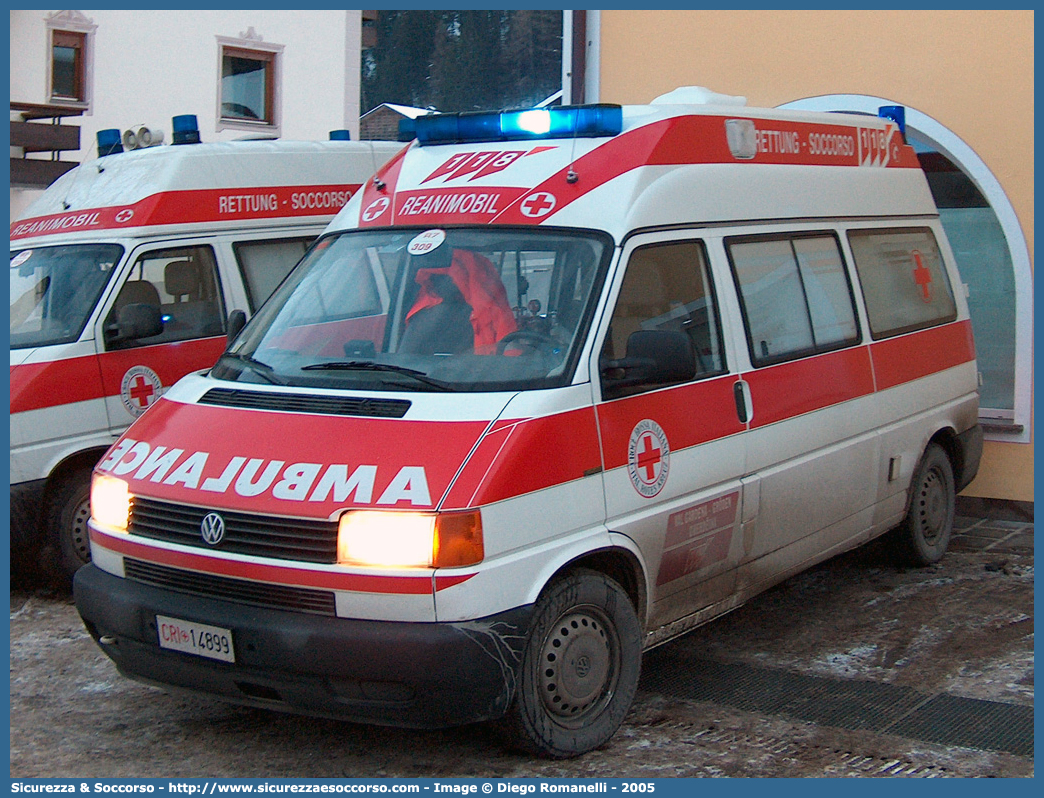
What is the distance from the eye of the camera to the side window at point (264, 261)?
798 centimetres

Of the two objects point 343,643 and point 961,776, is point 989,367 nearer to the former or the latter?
point 961,776

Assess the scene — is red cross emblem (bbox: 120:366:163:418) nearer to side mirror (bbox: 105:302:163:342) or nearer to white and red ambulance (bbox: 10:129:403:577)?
white and red ambulance (bbox: 10:129:403:577)

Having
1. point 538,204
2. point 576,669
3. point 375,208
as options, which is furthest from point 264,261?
point 576,669

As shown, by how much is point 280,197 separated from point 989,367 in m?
5.27

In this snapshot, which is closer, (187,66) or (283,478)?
(283,478)

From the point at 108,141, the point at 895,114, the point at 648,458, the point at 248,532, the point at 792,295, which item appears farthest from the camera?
the point at 108,141

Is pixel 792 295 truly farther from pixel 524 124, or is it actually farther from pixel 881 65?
pixel 881 65

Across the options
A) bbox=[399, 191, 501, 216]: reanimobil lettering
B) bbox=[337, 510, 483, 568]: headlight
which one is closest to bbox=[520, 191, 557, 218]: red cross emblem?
bbox=[399, 191, 501, 216]: reanimobil lettering

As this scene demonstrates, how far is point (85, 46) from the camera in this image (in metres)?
19.2

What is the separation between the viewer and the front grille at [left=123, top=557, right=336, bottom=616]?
427 cm

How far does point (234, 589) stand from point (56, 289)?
363 cm

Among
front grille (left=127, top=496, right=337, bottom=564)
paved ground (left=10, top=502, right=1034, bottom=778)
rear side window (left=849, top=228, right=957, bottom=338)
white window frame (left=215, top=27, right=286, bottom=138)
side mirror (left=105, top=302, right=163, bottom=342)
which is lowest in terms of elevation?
paved ground (left=10, top=502, right=1034, bottom=778)

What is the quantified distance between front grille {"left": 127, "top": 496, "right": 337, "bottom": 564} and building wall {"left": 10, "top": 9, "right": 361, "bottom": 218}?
14.2 metres

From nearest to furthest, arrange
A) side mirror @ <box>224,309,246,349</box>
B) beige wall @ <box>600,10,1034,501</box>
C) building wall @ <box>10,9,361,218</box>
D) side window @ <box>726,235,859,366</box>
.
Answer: side window @ <box>726,235,859,366</box>, side mirror @ <box>224,309,246,349</box>, beige wall @ <box>600,10,1034,501</box>, building wall @ <box>10,9,361,218</box>
